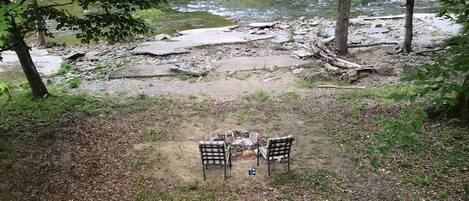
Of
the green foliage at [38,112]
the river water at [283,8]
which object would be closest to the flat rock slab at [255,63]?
the green foliage at [38,112]

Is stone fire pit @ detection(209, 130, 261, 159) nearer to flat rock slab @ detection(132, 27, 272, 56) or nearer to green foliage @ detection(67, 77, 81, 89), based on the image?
green foliage @ detection(67, 77, 81, 89)

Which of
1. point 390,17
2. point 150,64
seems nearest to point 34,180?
point 150,64

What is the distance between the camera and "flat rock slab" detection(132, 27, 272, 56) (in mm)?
17938

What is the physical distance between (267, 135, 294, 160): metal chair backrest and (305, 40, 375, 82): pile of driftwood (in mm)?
5980

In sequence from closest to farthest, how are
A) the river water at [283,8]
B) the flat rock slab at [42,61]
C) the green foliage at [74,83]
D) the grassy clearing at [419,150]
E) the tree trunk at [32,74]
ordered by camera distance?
1. the grassy clearing at [419,150]
2. the tree trunk at [32,74]
3. the green foliage at [74,83]
4. the flat rock slab at [42,61]
5. the river water at [283,8]

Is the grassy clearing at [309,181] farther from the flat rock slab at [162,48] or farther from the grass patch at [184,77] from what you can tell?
the flat rock slab at [162,48]

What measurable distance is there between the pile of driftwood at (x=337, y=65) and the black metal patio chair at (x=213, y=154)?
6.52 meters

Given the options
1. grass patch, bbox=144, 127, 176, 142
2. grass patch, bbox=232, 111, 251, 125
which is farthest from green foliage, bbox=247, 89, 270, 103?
grass patch, bbox=144, 127, 176, 142

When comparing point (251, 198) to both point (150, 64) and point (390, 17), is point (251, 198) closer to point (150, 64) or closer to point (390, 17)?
point (150, 64)

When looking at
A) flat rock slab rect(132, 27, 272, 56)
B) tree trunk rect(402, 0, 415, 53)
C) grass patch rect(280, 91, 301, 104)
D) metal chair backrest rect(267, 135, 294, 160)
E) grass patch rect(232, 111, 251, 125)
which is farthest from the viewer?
flat rock slab rect(132, 27, 272, 56)

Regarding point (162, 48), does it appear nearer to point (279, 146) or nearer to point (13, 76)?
point (13, 76)

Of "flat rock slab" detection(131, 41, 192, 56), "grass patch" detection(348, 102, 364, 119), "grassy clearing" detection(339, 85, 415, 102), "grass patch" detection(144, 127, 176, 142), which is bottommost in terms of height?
"grass patch" detection(348, 102, 364, 119)

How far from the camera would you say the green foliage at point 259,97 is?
12203mm

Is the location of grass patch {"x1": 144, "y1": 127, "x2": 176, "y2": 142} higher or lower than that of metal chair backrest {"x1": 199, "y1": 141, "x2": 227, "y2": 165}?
lower
